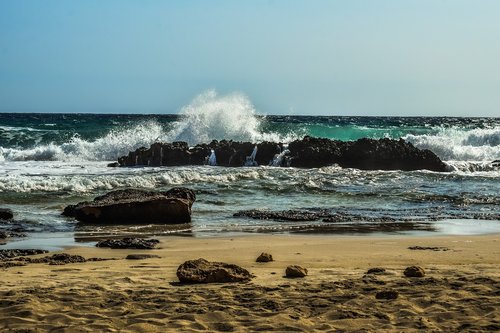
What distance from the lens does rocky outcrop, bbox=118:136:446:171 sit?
2453 centimetres

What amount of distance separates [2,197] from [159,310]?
10373 millimetres

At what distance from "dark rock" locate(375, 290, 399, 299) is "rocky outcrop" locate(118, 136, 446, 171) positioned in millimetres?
19138

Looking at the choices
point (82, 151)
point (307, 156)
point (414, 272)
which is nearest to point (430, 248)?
point (414, 272)

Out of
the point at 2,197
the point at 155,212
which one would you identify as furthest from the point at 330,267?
the point at 2,197

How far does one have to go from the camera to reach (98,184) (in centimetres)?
1700

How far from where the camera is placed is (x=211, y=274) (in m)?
5.98

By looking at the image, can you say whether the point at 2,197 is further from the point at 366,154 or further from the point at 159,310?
the point at 366,154

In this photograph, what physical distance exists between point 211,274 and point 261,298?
0.76 meters

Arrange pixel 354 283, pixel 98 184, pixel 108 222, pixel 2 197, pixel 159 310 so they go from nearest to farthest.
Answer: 1. pixel 159 310
2. pixel 354 283
3. pixel 108 222
4. pixel 2 197
5. pixel 98 184

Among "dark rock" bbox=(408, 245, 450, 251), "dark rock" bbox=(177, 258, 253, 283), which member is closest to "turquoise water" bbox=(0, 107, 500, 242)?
"dark rock" bbox=(408, 245, 450, 251)

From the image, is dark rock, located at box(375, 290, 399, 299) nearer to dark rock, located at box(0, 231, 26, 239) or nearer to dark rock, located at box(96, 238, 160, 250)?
dark rock, located at box(96, 238, 160, 250)

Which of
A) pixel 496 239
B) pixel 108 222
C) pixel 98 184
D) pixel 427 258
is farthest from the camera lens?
pixel 98 184

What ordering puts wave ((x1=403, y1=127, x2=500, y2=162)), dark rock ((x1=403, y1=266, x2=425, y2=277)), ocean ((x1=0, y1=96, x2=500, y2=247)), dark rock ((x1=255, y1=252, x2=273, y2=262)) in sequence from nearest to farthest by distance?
dark rock ((x1=403, y1=266, x2=425, y2=277)), dark rock ((x1=255, y1=252, x2=273, y2=262)), ocean ((x1=0, y1=96, x2=500, y2=247)), wave ((x1=403, y1=127, x2=500, y2=162))

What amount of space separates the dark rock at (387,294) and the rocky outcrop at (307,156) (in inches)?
753
